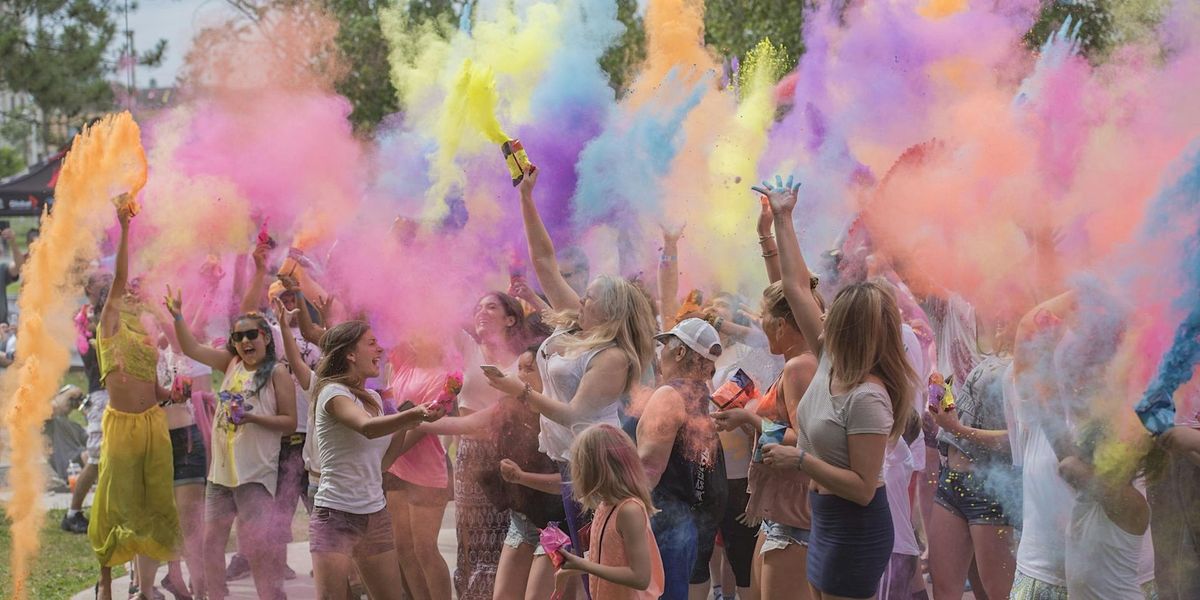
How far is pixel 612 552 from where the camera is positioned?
4344 millimetres

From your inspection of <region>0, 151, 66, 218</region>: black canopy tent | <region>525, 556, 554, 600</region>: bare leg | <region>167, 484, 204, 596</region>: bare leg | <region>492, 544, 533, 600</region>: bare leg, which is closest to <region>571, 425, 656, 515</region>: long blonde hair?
<region>525, 556, 554, 600</region>: bare leg

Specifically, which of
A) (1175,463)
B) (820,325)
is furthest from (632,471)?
(1175,463)

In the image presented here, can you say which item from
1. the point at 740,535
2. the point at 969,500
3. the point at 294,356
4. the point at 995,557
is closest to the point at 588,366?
the point at 740,535

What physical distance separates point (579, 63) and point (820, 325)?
9.00 feet

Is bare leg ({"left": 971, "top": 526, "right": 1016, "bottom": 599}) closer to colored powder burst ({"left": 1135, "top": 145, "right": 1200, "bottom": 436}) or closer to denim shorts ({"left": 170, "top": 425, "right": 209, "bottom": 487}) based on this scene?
colored powder burst ({"left": 1135, "top": 145, "right": 1200, "bottom": 436})

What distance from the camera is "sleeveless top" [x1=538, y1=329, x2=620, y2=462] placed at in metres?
5.10

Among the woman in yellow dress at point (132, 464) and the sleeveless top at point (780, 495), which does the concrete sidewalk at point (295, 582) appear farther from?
the sleeveless top at point (780, 495)

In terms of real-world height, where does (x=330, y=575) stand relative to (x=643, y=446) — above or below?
below

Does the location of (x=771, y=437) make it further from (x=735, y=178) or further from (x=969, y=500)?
(x=735, y=178)

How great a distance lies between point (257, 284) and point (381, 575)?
1939mm

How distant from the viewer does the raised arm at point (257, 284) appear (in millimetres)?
6594

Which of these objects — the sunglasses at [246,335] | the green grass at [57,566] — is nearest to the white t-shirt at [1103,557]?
the sunglasses at [246,335]

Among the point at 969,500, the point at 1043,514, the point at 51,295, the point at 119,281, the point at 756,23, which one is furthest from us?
the point at 756,23

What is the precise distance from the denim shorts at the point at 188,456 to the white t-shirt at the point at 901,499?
3703 millimetres
